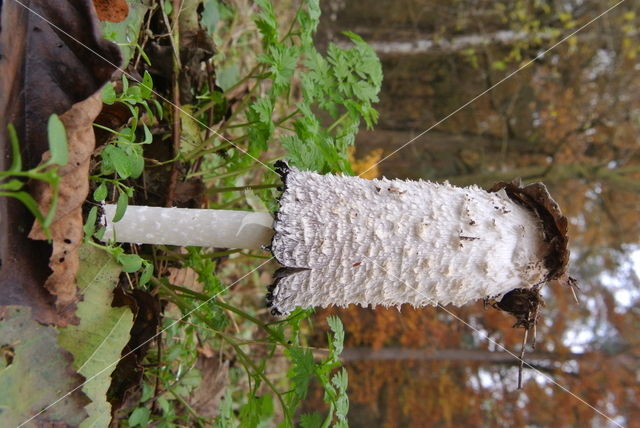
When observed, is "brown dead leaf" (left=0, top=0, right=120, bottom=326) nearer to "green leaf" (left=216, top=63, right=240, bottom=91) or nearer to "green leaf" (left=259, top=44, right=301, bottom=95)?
"green leaf" (left=259, top=44, right=301, bottom=95)

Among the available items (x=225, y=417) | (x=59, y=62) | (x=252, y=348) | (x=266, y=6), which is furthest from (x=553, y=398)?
(x=59, y=62)

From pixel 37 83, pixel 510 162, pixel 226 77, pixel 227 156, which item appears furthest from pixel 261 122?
pixel 510 162

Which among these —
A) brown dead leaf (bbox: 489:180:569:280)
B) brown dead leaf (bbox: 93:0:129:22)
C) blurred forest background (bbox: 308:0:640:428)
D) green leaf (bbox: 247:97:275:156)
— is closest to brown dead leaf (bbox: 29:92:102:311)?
brown dead leaf (bbox: 93:0:129:22)

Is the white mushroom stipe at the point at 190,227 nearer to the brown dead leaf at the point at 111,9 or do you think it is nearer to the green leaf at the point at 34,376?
the green leaf at the point at 34,376

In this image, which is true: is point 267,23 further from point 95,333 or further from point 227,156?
point 95,333

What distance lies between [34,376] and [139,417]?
0.55 metres

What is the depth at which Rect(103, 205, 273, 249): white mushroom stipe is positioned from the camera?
3.60 ft

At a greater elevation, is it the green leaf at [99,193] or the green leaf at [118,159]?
the green leaf at [118,159]

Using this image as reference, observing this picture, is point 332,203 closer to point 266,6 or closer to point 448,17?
point 266,6

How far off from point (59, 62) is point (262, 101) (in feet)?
1.71

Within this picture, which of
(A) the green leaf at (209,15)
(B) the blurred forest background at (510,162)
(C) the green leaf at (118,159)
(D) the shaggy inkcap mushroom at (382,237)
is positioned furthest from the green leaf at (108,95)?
(B) the blurred forest background at (510,162)

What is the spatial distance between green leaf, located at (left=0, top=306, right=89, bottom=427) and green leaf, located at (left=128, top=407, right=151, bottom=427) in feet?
1.44

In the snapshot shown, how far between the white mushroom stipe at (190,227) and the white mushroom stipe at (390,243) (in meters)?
0.09

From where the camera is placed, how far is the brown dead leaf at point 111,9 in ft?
3.31
